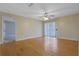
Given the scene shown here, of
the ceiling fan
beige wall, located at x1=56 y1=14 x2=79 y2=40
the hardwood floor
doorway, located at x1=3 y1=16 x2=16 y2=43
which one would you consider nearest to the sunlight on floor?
the hardwood floor

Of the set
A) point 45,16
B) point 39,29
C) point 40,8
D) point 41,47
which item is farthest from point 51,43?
point 40,8

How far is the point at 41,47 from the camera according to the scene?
1.44m

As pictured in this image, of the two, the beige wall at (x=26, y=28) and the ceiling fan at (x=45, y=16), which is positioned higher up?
the ceiling fan at (x=45, y=16)

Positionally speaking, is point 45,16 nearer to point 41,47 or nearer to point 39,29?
point 39,29

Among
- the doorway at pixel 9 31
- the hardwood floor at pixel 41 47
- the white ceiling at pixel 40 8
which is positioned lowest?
the hardwood floor at pixel 41 47

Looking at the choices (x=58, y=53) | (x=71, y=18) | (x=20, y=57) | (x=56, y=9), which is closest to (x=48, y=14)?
(x=56, y=9)

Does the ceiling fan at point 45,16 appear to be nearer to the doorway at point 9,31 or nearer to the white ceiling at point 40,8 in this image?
the white ceiling at point 40,8

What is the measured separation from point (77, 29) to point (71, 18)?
19 cm

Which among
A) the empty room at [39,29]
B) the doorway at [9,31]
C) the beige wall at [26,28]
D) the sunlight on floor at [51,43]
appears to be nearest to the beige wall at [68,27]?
the empty room at [39,29]

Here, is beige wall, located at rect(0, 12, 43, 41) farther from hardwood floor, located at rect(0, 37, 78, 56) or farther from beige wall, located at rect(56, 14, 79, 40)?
beige wall, located at rect(56, 14, 79, 40)

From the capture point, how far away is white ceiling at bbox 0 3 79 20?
4.27ft

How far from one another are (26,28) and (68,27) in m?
0.67

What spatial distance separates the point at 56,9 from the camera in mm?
1349

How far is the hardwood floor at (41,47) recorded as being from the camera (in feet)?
4.47
